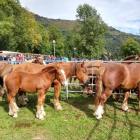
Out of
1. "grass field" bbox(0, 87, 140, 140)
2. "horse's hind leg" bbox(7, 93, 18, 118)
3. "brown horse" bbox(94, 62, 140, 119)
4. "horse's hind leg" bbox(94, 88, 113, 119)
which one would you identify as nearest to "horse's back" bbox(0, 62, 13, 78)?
"grass field" bbox(0, 87, 140, 140)

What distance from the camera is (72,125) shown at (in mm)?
3951

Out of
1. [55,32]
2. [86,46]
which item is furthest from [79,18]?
[55,32]

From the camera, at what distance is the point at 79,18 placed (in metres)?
31.7

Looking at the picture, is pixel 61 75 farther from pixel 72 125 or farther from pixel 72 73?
pixel 72 125

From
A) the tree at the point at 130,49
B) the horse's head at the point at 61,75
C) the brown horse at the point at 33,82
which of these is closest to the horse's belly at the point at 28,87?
the brown horse at the point at 33,82

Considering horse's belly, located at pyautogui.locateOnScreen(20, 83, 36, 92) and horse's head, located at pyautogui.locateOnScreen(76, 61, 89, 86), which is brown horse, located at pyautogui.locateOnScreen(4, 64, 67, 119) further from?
horse's head, located at pyautogui.locateOnScreen(76, 61, 89, 86)

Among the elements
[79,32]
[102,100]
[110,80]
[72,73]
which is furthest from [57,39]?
[102,100]

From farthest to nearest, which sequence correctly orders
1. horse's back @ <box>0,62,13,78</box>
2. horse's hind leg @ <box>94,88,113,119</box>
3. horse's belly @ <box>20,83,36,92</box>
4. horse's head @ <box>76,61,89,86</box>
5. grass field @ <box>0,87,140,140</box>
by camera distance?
horse's back @ <box>0,62,13,78</box>, horse's head @ <box>76,61,89,86</box>, horse's belly @ <box>20,83,36,92</box>, horse's hind leg @ <box>94,88,113,119</box>, grass field @ <box>0,87,140,140</box>

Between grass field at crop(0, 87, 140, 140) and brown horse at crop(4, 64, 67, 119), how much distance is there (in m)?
0.38

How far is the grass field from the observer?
134 inches

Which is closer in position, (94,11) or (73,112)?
(73,112)

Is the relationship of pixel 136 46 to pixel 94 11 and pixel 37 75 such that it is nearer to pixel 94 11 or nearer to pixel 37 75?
pixel 94 11

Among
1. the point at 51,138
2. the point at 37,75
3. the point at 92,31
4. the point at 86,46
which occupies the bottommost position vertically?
the point at 51,138

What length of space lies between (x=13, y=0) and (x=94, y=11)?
24254mm
